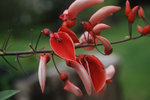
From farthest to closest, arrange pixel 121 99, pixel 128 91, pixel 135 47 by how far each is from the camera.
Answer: pixel 135 47, pixel 128 91, pixel 121 99

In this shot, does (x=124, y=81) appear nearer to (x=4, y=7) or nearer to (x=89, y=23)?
(x=89, y=23)

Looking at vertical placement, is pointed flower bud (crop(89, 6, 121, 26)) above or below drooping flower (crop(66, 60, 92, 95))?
above

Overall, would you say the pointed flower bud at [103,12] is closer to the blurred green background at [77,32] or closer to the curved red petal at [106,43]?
the curved red petal at [106,43]

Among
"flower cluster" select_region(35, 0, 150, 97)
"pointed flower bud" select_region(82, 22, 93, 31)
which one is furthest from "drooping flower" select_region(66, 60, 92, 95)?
"pointed flower bud" select_region(82, 22, 93, 31)

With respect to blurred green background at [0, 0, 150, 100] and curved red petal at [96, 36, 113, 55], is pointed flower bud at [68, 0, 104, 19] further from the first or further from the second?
blurred green background at [0, 0, 150, 100]

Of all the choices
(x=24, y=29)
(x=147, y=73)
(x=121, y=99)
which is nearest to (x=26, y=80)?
(x=121, y=99)

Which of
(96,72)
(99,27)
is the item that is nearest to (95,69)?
(96,72)

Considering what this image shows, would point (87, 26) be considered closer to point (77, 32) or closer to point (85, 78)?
point (85, 78)
